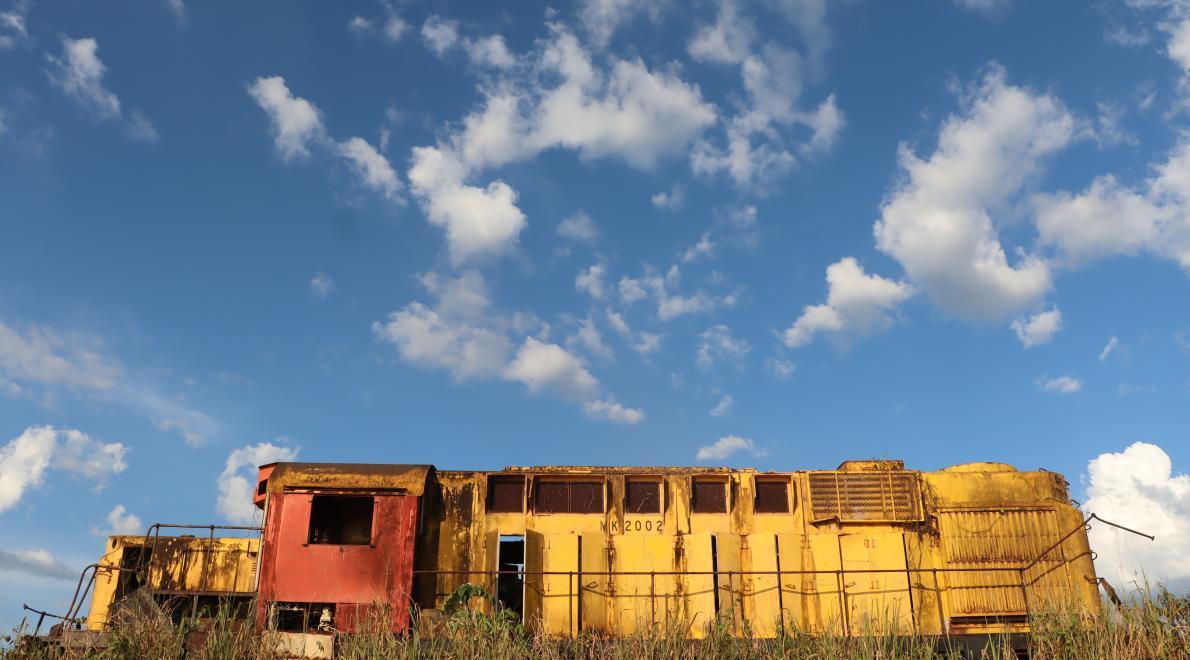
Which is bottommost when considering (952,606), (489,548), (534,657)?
(534,657)

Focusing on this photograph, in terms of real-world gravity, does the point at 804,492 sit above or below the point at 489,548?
above

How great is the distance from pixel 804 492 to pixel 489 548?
614 cm

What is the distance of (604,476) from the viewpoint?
16031mm

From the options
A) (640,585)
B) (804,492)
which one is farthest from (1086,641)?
(640,585)

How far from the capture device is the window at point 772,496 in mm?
16016

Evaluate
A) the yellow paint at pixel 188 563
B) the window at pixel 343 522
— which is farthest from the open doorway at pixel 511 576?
the yellow paint at pixel 188 563

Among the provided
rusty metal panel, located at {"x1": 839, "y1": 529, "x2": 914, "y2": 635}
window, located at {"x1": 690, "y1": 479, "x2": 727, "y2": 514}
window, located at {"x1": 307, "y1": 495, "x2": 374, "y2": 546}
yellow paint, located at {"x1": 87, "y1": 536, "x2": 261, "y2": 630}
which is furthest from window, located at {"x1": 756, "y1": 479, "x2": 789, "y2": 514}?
yellow paint, located at {"x1": 87, "y1": 536, "x2": 261, "y2": 630}

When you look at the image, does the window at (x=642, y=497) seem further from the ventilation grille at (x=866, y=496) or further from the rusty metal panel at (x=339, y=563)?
the rusty metal panel at (x=339, y=563)

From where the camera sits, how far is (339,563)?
14.3 meters

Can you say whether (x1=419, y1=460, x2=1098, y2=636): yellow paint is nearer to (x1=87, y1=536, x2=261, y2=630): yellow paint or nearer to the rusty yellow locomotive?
the rusty yellow locomotive

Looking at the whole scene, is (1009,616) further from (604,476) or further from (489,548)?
(489,548)

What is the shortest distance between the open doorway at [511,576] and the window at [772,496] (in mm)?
4652

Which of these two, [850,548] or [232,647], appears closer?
[232,647]

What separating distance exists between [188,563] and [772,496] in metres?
12.2
